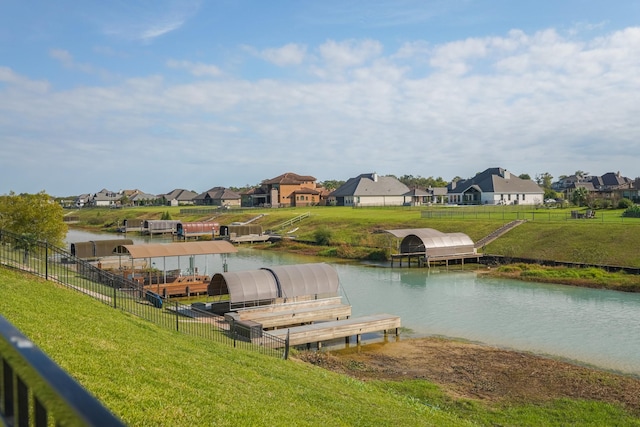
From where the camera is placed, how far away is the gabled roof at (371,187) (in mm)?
122312

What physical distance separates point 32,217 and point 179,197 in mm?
149977

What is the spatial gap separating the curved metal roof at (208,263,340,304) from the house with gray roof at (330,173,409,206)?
8893cm

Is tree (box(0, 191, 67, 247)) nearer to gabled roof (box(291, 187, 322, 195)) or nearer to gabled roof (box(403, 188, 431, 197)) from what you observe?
gabled roof (box(291, 187, 322, 195))

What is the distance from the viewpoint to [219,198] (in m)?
163

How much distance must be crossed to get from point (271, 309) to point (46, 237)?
2178 cm

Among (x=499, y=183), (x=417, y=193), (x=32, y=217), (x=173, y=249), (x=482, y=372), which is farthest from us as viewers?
(x=417, y=193)

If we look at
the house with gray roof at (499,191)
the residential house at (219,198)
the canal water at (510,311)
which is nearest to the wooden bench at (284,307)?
the canal water at (510,311)

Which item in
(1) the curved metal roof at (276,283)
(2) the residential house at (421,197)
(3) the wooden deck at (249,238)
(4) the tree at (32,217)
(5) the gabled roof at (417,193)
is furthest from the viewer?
(2) the residential house at (421,197)

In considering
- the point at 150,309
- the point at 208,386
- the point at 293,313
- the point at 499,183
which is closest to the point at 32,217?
the point at 150,309

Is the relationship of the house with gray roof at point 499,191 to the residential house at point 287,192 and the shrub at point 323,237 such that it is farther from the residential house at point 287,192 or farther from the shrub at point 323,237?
the shrub at point 323,237

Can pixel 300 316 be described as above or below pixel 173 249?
below

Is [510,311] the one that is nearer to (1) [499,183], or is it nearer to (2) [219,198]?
(1) [499,183]

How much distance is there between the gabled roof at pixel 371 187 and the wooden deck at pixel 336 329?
9419 centimetres

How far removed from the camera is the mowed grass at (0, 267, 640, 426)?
8312 millimetres
